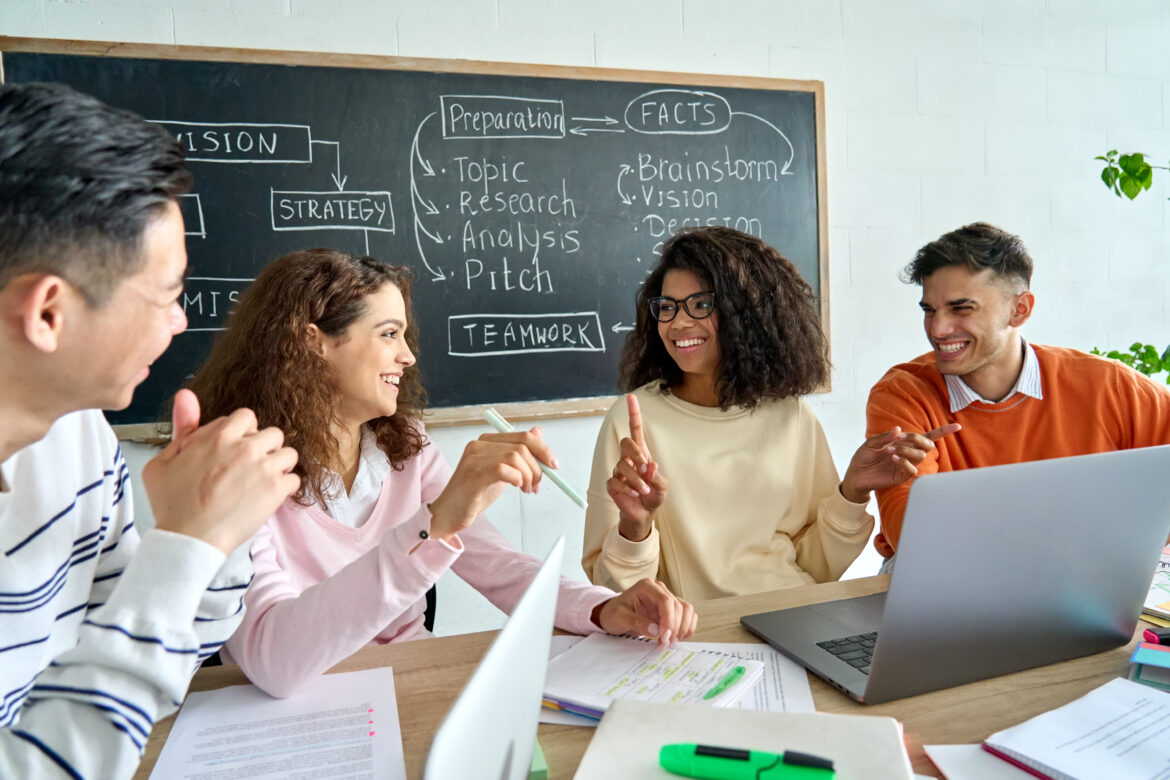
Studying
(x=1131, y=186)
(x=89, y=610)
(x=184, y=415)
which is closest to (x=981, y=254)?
(x=1131, y=186)

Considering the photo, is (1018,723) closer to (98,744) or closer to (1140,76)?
(98,744)

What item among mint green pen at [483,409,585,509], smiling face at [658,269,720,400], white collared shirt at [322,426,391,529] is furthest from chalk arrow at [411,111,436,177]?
mint green pen at [483,409,585,509]

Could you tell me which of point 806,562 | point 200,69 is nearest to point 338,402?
point 806,562

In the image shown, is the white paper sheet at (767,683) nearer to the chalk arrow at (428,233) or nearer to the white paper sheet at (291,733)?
the white paper sheet at (291,733)

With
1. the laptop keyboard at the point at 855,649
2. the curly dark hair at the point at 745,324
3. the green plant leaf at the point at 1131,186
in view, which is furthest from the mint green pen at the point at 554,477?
the green plant leaf at the point at 1131,186

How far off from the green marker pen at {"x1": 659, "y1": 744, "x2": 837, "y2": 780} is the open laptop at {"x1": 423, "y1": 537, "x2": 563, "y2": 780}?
12 centimetres

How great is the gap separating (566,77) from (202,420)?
1492 mm

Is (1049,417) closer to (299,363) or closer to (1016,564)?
(1016,564)

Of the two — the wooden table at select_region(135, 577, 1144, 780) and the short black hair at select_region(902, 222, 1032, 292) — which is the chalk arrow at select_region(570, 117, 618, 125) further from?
the wooden table at select_region(135, 577, 1144, 780)

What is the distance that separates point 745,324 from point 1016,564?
3.53 ft

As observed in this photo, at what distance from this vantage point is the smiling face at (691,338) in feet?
6.26

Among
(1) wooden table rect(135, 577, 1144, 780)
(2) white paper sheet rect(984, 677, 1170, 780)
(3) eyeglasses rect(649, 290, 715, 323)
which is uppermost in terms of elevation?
(3) eyeglasses rect(649, 290, 715, 323)

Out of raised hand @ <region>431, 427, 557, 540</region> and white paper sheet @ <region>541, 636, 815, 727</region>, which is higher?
raised hand @ <region>431, 427, 557, 540</region>

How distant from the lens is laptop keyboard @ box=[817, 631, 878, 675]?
1.02 m
